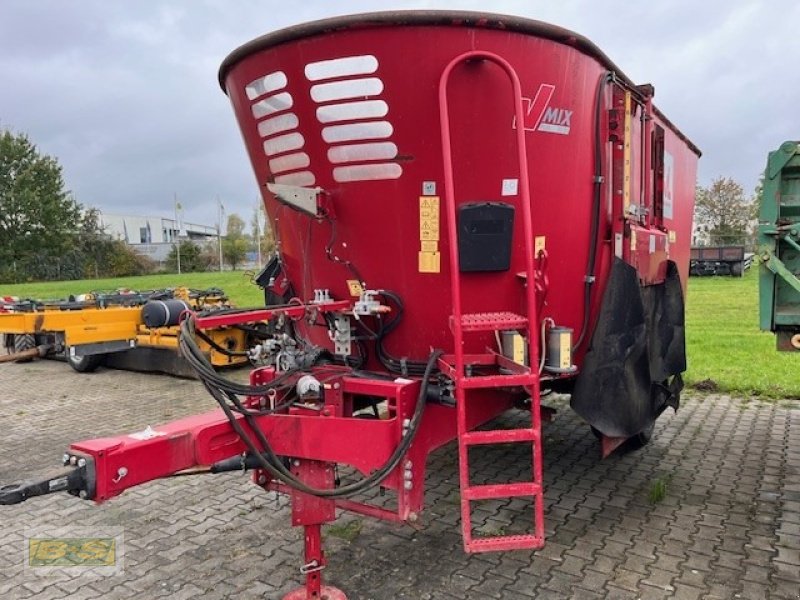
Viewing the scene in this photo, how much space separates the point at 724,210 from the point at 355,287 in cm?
4291

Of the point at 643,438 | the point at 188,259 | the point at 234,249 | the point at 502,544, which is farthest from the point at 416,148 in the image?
the point at 234,249

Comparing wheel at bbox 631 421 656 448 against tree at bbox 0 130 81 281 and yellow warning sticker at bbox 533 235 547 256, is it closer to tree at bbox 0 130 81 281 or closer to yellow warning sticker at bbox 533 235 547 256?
yellow warning sticker at bbox 533 235 547 256

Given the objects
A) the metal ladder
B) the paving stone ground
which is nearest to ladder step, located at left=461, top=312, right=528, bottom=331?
the metal ladder

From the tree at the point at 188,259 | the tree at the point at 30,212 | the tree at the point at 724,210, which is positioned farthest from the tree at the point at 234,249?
the tree at the point at 724,210

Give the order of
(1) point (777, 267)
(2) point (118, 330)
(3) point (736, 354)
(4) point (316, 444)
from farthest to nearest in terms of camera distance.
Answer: (3) point (736, 354), (2) point (118, 330), (1) point (777, 267), (4) point (316, 444)

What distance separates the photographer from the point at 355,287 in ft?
10.9

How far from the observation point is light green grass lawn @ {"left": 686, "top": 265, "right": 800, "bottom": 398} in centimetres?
716

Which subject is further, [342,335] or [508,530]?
[508,530]

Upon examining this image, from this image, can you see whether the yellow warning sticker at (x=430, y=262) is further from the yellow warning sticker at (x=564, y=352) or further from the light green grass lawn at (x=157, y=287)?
the light green grass lawn at (x=157, y=287)

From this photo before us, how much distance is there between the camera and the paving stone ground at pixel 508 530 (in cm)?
314

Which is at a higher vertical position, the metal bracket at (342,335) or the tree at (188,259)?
the tree at (188,259)

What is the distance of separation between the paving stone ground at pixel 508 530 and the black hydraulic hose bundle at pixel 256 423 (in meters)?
0.69

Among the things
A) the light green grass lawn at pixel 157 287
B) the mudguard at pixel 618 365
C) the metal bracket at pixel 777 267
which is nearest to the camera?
the mudguard at pixel 618 365

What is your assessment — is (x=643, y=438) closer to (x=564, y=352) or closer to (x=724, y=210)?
(x=564, y=352)
